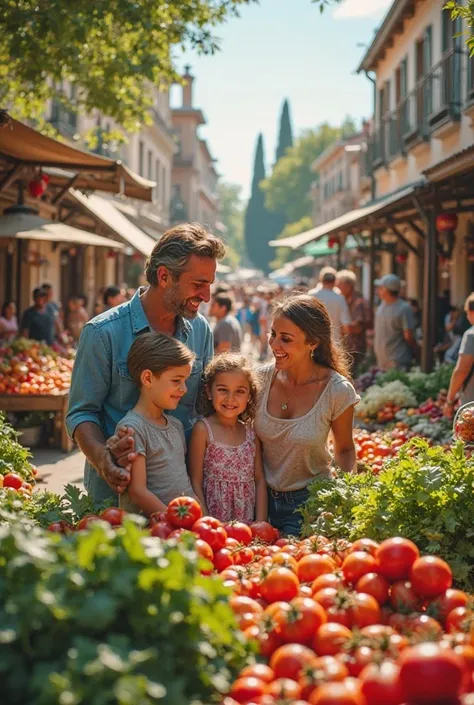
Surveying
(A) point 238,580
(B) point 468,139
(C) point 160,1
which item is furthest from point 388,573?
(B) point 468,139

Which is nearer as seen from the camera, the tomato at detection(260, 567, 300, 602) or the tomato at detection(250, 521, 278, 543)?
the tomato at detection(260, 567, 300, 602)

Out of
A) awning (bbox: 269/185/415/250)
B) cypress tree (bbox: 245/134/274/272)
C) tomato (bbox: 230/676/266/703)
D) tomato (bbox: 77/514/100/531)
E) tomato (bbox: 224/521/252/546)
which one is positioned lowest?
tomato (bbox: 230/676/266/703)

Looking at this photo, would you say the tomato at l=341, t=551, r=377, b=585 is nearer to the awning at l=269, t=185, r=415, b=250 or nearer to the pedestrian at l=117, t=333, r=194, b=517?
the pedestrian at l=117, t=333, r=194, b=517

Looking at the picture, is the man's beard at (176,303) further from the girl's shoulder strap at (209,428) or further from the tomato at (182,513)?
the tomato at (182,513)

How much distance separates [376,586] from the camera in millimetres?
2777

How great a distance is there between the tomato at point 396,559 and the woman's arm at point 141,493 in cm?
106

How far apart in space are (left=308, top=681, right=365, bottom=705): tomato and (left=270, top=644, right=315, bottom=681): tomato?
0.53ft

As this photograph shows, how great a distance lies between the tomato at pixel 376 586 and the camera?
277 centimetres

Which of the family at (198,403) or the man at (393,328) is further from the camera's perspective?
the man at (393,328)

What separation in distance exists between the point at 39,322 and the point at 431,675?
1152 centimetres

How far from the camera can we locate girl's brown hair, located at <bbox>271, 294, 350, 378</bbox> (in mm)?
4344

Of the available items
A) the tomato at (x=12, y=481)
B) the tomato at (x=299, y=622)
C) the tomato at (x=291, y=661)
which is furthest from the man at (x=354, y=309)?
the tomato at (x=291, y=661)

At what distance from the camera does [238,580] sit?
301 centimetres

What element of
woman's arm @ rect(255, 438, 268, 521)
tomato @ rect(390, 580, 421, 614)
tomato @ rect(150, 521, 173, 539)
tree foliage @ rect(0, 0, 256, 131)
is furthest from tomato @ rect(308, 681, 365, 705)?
tree foliage @ rect(0, 0, 256, 131)
